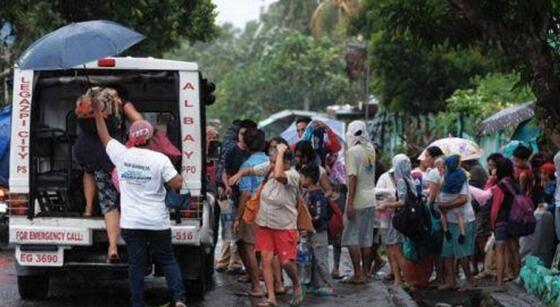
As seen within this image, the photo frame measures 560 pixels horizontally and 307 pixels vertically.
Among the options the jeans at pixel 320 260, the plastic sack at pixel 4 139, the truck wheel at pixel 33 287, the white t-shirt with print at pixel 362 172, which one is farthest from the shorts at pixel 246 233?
the plastic sack at pixel 4 139

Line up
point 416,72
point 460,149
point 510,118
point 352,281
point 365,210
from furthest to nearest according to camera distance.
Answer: point 416,72, point 510,118, point 460,149, point 352,281, point 365,210

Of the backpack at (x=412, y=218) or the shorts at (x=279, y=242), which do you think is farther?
the backpack at (x=412, y=218)

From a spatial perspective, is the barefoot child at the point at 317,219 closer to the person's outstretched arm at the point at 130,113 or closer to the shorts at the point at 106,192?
the person's outstretched arm at the point at 130,113

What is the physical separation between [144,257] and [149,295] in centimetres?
241

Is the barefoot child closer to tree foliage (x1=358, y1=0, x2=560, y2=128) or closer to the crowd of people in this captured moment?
the crowd of people

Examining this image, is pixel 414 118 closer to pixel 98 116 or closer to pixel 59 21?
pixel 59 21

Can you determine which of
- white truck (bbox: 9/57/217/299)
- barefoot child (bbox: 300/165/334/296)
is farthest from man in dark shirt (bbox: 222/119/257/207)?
white truck (bbox: 9/57/217/299)

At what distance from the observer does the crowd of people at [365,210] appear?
34.0ft

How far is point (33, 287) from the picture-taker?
10594mm

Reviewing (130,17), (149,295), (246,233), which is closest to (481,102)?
(130,17)

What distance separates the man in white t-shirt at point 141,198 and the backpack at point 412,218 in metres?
3.23

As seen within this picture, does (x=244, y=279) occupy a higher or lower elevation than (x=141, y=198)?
lower

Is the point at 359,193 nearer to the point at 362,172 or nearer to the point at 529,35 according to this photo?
the point at 362,172

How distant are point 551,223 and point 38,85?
6002mm
